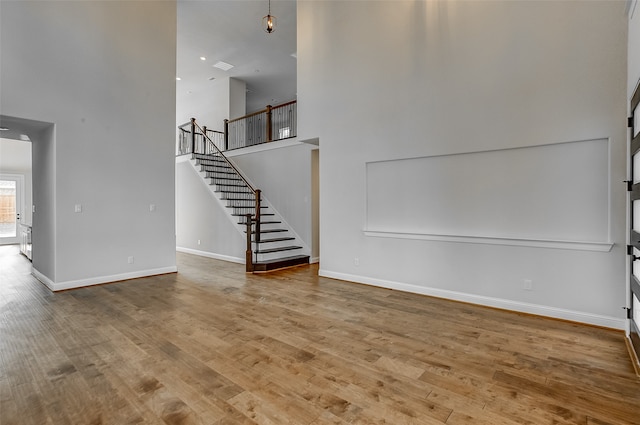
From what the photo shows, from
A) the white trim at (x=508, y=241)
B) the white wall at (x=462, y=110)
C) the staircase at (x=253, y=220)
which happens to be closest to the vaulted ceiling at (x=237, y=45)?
the white wall at (x=462, y=110)

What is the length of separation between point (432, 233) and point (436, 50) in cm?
260

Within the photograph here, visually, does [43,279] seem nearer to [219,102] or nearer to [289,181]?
[289,181]

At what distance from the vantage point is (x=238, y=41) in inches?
337

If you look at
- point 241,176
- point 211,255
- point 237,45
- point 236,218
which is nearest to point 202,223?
point 211,255

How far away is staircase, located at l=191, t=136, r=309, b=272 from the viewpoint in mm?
6461

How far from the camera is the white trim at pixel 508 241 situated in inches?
138

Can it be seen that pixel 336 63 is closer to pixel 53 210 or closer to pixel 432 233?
pixel 432 233

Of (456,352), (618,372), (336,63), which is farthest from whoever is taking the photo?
(336,63)

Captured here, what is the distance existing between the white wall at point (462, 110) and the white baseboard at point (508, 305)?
14 mm

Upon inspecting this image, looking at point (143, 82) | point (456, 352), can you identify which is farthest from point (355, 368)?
point (143, 82)

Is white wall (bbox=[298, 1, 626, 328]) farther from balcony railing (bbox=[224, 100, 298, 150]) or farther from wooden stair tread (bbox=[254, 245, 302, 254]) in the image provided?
balcony railing (bbox=[224, 100, 298, 150])

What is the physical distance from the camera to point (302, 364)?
264 cm

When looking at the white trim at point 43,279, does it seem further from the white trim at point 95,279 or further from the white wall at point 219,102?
the white wall at point 219,102

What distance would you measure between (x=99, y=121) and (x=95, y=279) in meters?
2.60
